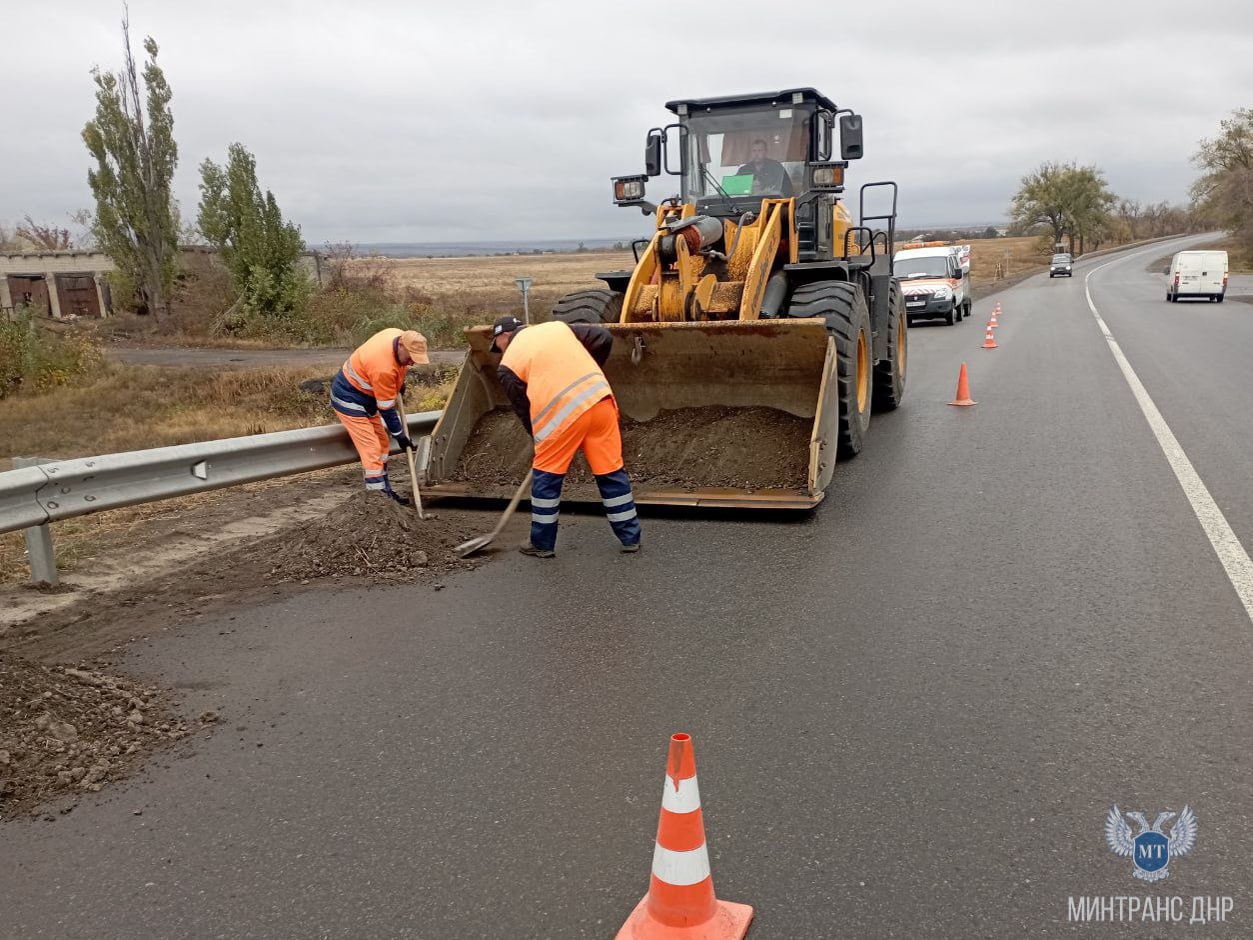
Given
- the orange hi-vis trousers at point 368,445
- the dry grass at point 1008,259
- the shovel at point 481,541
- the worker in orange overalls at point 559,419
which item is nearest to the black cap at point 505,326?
the worker in orange overalls at point 559,419

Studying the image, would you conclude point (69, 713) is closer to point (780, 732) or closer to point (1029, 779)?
point (780, 732)

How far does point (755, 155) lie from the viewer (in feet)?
29.8

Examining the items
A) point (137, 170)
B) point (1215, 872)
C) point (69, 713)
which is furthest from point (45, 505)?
point (137, 170)

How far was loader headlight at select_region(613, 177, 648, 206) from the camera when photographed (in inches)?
354

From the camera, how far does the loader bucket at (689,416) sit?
22.3 ft

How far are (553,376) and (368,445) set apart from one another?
211 centimetres

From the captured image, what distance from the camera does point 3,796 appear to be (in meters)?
3.17

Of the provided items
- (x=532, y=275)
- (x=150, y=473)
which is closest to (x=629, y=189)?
(x=150, y=473)

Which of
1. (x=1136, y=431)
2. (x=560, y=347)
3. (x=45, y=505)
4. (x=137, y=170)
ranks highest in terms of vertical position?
(x=137, y=170)

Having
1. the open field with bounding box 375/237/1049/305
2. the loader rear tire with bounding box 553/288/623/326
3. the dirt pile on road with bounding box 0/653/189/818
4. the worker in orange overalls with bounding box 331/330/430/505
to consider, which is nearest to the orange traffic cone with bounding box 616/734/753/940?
the dirt pile on road with bounding box 0/653/189/818

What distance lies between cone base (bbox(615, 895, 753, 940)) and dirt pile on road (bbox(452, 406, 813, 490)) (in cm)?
431

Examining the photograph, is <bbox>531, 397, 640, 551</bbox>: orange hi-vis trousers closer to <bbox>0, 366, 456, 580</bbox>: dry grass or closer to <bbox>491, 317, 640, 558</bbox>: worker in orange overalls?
<bbox>491, 317, 640, 558</bbox>: worker in orange overalls

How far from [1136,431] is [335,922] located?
847 cm

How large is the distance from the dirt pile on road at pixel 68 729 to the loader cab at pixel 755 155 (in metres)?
6.49
